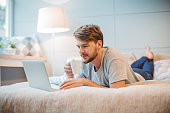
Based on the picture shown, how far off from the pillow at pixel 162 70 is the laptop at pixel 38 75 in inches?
62.5

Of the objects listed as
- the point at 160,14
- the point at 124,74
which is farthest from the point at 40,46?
the point at 124,74

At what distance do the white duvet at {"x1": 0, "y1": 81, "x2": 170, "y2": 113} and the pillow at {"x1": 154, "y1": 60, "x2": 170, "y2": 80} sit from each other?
1.51 meters

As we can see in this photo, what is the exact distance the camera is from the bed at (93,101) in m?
0.80

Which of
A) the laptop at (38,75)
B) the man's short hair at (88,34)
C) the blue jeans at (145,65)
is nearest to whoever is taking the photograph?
the laptop at (38,75)

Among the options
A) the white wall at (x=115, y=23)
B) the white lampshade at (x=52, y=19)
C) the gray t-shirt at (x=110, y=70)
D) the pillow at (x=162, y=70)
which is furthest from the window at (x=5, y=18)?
the pillow at (x=162, y=70)

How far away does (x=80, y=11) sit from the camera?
3.43 metres

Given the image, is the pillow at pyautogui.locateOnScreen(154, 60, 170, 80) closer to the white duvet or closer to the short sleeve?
the short sleeve

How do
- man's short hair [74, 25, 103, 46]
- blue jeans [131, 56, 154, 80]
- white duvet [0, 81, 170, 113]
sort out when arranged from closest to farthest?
white duvet [0, 81, 170, 113], man's short hair [74, 25, 103, 46], blue jeans [131, 56, 154, 80]

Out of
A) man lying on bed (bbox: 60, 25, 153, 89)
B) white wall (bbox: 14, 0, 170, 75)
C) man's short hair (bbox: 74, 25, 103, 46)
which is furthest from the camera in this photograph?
white wall (bbox: 14, 0, 170, 75)

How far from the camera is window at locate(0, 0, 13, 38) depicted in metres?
3.46

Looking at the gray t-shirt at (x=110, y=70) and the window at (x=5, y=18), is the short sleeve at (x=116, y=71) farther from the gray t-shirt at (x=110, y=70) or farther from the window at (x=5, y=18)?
the window at (x=5, y=18)

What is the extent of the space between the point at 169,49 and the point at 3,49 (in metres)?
2.53

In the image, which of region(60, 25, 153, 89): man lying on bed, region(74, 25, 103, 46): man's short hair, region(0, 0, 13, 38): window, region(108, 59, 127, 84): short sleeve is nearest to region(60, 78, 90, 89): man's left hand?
region(60, 25, 153, 89): man lying on bed

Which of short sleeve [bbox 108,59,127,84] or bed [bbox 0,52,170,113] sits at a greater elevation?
short sleeve [bbox 108,59,127,84]
